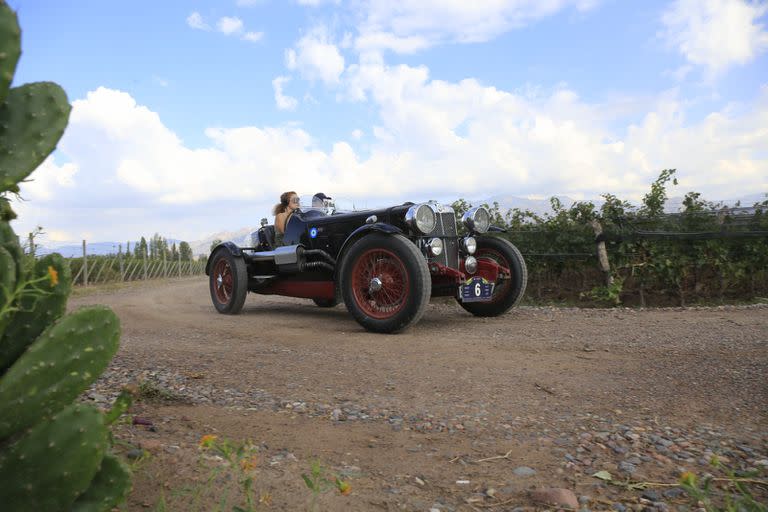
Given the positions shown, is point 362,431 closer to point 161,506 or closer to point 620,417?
point 161,506

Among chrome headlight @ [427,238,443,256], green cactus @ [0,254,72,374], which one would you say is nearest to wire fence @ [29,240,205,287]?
chrome headlight @ [427,238,443,256]

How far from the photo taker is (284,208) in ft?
25.0

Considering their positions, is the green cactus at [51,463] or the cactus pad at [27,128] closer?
the green cactus at [51,463]

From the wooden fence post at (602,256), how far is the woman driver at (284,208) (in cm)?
459

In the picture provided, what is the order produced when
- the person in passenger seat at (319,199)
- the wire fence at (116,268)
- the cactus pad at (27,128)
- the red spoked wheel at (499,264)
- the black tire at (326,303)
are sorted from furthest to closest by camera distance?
1. the wire fence at (116,268)
2. the black tire at (326,303)
3. the person in passenger seat at (319,199)
4. the red spoked wheel at (499,264)
5. the cactus pad at (27,128)

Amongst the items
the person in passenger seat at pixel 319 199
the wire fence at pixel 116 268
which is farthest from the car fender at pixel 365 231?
the wire fence at pixel 116 268

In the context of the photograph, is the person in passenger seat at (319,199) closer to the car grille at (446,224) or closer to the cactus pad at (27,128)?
the car grille at (446,224)

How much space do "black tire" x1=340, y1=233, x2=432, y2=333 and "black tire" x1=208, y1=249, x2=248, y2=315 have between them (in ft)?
6.99

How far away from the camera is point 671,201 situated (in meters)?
8.43

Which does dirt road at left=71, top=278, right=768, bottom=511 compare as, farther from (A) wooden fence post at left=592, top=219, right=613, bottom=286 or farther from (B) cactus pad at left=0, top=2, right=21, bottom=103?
(A) wooden fence post at left=592, top=219, right=613, bottom=286

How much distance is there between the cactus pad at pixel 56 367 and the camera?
4.00 feet

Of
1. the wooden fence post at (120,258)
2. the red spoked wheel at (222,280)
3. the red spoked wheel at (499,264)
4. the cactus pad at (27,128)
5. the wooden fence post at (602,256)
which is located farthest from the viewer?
the wooden fence post at (120,258)

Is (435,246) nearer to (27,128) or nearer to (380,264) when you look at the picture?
(380,264)

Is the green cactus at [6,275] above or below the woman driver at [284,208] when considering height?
below
